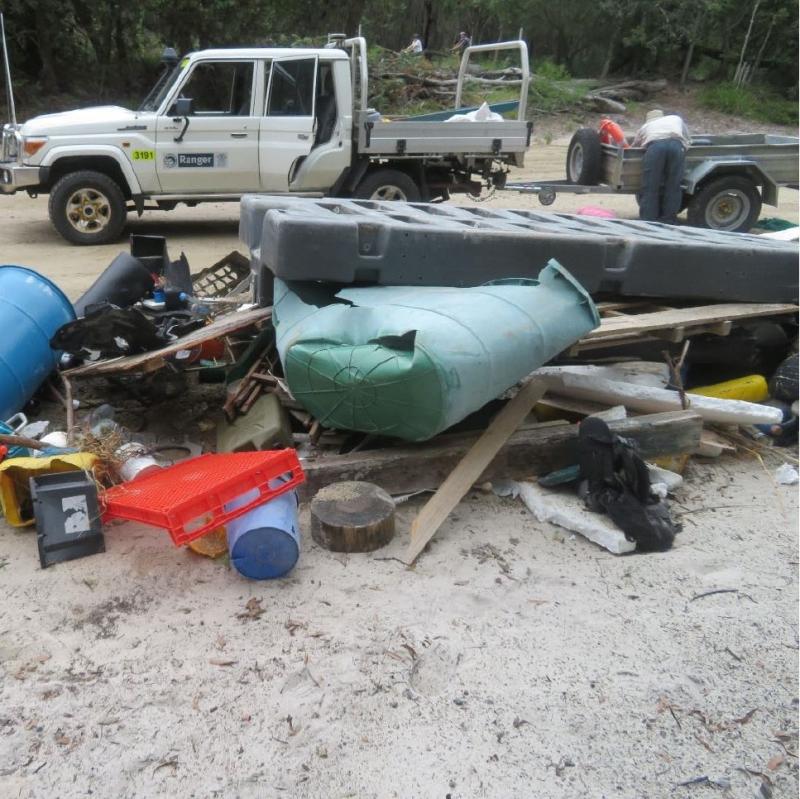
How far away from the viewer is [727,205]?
1145cm

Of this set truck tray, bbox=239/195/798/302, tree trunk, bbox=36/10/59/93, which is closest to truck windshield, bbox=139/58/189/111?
truck tray, bbox=239/195/798/302

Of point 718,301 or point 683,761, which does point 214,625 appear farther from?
point 718,301

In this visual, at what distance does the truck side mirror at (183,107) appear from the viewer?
9609mm

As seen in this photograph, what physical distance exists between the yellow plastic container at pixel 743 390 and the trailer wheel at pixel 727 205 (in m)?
6.32

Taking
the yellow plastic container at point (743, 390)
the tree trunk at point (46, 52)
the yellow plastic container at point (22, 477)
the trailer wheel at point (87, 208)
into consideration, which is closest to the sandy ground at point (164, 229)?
the trailer wheel at point (87, 208)

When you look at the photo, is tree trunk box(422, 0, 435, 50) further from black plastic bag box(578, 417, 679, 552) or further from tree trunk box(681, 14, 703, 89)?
black plastic bag box(578, 417, 679, 552)

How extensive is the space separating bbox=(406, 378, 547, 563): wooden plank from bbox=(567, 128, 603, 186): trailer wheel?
7.71 metres

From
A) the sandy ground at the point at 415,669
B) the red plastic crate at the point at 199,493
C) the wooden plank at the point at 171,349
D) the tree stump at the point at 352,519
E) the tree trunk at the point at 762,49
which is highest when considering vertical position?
the tree trunk at the point at 762,49

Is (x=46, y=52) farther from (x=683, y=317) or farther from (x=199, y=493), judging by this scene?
(x=199, y=493)

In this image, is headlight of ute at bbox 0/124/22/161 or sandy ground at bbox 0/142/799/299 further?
headlight of ute at bbox 0/124/22/161

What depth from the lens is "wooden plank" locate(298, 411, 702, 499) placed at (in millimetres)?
4211

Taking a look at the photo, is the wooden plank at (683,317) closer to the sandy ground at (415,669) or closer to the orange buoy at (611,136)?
the sandy ground at (415,669)

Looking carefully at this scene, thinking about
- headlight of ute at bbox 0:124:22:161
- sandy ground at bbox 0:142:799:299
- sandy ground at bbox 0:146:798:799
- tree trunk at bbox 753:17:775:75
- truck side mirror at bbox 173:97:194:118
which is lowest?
sandy ground at bbox 0:142:799:299

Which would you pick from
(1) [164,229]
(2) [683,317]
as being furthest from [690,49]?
(2) [683,317]
